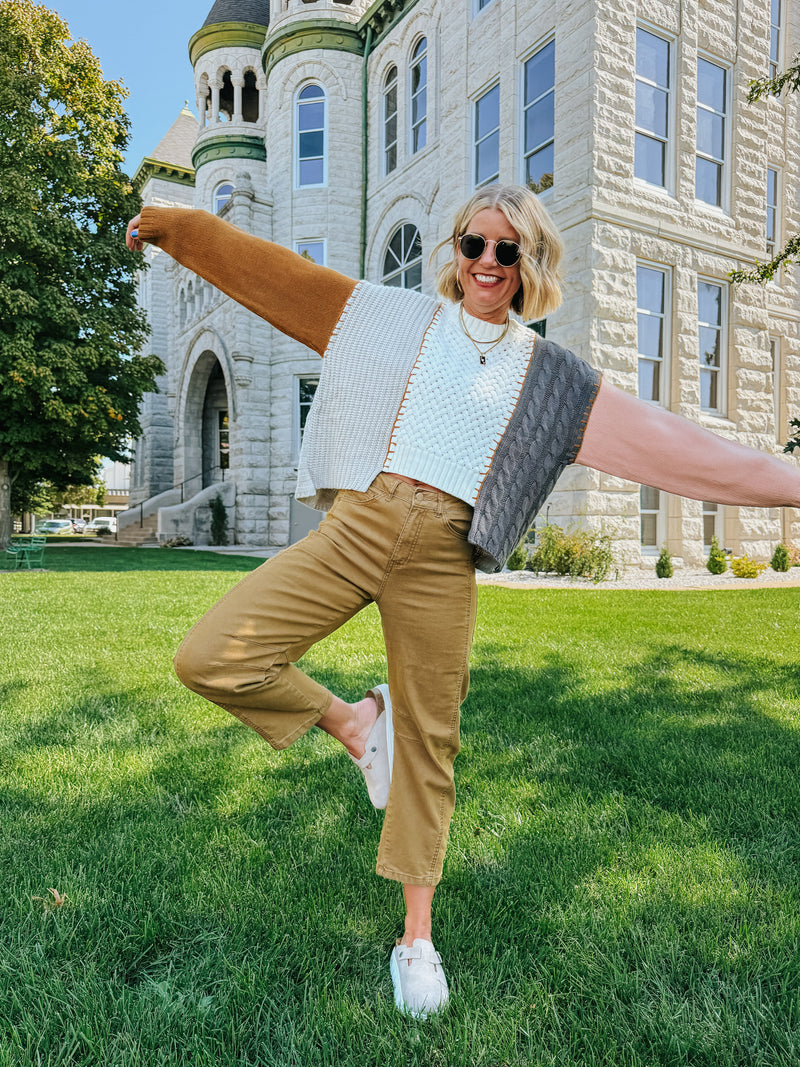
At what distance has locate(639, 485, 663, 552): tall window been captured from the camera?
537 inches

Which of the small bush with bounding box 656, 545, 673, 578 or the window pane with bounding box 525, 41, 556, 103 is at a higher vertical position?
the window pane with bounding box 525, 41, 556, 103

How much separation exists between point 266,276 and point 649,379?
12722 mm

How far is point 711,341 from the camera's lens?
47.5 feet

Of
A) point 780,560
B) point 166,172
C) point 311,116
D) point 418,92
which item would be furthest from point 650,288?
point 166,172

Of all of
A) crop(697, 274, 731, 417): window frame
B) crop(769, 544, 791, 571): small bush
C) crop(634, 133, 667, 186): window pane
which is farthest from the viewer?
crop(697, 274, 731, 417): window frame

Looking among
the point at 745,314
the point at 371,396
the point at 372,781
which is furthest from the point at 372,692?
the point at 745,314

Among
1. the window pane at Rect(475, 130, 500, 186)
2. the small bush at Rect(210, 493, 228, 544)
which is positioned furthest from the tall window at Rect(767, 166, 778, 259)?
the small bush at Rect(210, 493, 228, 544)

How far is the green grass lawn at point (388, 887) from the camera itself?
1.79m

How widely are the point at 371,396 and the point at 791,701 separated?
153 inches

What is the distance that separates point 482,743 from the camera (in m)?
3.78

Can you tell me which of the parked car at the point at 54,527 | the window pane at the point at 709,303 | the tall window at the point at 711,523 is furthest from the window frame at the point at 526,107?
the parked car at the point at 54,527

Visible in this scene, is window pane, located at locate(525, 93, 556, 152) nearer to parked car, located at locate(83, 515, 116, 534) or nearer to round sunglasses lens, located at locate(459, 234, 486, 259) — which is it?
round sunglasses lens, located at locate(459, 234, 486, 259)

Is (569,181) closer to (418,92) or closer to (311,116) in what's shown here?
(418,92)

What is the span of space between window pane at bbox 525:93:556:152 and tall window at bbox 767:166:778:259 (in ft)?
19.8
